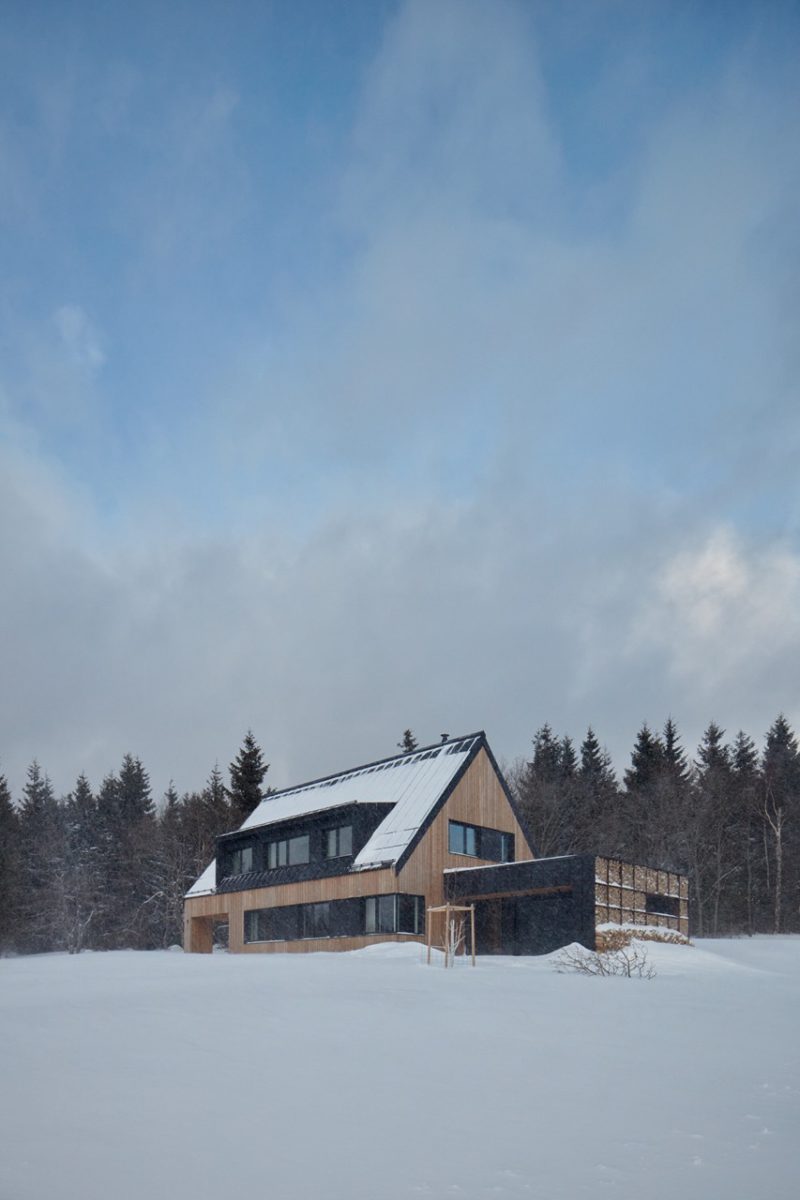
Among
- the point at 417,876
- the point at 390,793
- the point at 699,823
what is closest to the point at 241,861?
the point at 390,793

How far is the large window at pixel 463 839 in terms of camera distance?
3347 centimetres

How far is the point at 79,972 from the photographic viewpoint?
66.4 feet

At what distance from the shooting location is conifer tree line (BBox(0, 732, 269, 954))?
54.2m

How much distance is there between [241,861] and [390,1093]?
108ft

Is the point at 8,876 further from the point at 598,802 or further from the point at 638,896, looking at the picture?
the point at 638,896

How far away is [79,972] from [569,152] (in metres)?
20.1

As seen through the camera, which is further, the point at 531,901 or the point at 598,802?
the point at 598,802

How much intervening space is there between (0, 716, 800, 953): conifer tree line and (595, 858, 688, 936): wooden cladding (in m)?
20.8

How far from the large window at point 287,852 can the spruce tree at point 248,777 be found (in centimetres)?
2098

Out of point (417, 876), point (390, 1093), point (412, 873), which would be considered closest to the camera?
point (390, 1093)

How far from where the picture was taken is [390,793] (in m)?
36.1

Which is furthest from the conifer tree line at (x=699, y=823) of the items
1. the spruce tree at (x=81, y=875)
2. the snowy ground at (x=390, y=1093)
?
the snowy ground at (x=390, y=1093)

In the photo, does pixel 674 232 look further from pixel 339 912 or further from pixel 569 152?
pixel 339 912

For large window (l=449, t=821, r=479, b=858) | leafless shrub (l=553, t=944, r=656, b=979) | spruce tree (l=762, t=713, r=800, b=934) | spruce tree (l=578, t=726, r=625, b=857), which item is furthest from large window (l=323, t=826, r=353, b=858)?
spruce tree (l=762, t=713, r=800, b=934)
